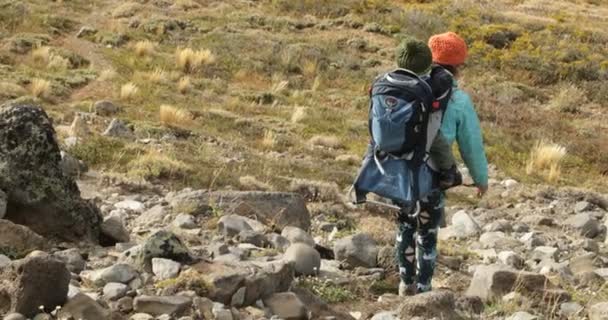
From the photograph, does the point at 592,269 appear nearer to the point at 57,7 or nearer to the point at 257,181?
the point at 257,181

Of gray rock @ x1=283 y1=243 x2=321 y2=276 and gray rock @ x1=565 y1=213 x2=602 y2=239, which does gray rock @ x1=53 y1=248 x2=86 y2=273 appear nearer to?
gray rock @ x1=283 y1=243 x2=321 y2=276

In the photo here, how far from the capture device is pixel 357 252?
243 inches

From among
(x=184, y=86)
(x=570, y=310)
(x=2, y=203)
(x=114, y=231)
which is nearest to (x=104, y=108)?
(x=184, y=86)

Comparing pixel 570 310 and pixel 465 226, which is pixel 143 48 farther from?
pixel 570 310

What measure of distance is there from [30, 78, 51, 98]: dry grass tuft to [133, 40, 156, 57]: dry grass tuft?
5970 millimetres

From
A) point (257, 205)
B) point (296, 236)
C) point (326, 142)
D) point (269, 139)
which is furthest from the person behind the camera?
point (326, 142)

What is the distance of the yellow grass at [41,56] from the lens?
18.1 m

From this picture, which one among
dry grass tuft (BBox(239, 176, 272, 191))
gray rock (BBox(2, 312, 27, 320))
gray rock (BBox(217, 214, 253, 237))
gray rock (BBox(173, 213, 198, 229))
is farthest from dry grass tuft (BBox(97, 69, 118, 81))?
gray rock (BBox(2, 312, 27, 320))

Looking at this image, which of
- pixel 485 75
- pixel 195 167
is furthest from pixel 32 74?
pixel 485 75

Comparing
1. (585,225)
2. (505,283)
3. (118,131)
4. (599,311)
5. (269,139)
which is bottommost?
(269,139)

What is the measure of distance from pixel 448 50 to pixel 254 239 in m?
2.17

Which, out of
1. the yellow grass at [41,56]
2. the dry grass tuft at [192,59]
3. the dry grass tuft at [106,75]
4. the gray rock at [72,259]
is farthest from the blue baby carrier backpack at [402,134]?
the dry grass tuft at [192,59]

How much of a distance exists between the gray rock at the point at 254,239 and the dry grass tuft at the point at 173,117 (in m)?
7.39

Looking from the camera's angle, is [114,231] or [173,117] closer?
[114,231]
